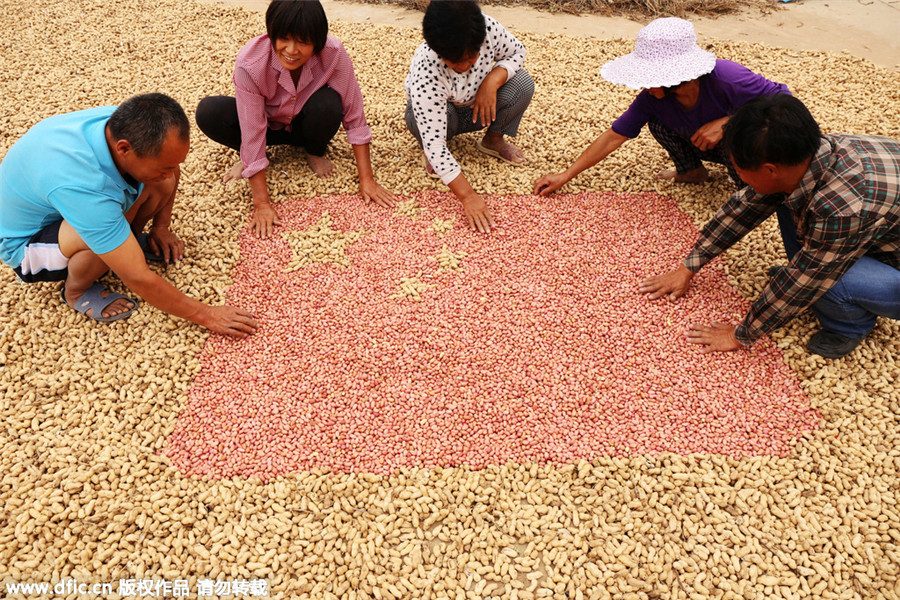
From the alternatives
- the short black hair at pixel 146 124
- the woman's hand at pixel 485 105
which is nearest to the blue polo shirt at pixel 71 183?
the short black hair at pixel 146 124

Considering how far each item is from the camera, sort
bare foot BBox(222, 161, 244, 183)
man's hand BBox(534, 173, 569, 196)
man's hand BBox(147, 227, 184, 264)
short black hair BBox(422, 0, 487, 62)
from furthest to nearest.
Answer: bare foot BBox(222, 161, 244, 183), man's hand BBox(534, 173, 569, 196), man's hand BBox(147, 227, 184, 264), short black hair BBox(422, 0, 487, 62)

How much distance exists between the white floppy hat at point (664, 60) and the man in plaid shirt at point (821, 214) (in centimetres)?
69

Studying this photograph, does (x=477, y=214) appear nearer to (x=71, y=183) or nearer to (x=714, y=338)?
(x=714, y=338)

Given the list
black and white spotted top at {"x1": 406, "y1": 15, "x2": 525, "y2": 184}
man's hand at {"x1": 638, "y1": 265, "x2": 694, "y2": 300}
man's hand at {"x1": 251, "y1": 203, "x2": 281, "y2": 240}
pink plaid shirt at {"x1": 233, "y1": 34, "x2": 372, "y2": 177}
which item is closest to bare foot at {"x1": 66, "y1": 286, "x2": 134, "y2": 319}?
man's hand at {"x1": 251, "y1": 203, "x2": 281, "y2": 240}

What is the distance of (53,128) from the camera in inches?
96.3

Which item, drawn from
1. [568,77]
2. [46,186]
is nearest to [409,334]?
[46,186]

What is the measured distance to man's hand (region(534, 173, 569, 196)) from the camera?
11.7 ft

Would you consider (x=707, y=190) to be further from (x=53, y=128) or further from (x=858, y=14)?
(x=858, y=14)

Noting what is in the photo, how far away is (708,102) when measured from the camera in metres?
3.08

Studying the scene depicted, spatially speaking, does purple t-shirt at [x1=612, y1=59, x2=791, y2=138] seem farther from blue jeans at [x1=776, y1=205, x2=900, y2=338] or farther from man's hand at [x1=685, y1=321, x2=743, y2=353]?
man's hand at [x1=685, y1=321, x2=743, y2=353]

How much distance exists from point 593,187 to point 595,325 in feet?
4.20

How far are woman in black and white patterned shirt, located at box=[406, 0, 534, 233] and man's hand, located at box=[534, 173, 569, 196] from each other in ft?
1.49

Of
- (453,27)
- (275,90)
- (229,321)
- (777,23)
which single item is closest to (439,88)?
(453,27)

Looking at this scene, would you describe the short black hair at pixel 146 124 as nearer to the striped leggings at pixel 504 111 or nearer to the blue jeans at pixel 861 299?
the striped leggings at pixel 504 111
